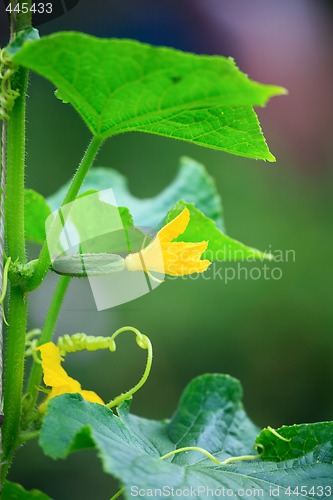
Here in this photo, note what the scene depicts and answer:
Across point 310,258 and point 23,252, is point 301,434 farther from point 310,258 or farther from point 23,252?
point 310,258

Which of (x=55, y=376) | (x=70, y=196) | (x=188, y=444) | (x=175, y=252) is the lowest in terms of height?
(x=188, y=444)

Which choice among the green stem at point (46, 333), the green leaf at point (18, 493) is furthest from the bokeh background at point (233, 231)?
the green leaf at point (18, 493)

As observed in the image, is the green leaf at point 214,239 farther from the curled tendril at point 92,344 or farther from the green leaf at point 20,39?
the green leaf at point 20,39

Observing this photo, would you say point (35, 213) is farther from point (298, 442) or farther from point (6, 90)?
point (298, 442)

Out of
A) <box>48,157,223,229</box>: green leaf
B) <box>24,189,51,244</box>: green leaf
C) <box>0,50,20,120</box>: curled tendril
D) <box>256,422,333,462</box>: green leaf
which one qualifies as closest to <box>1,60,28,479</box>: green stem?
<box>0,50,20,120</box>: curled tendril

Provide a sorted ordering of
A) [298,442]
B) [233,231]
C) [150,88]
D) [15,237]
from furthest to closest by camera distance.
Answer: [233,231] < [298,442] < [15,237] < [150,88]

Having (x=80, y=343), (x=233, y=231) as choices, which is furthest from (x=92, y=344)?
(x=233, y=231)
